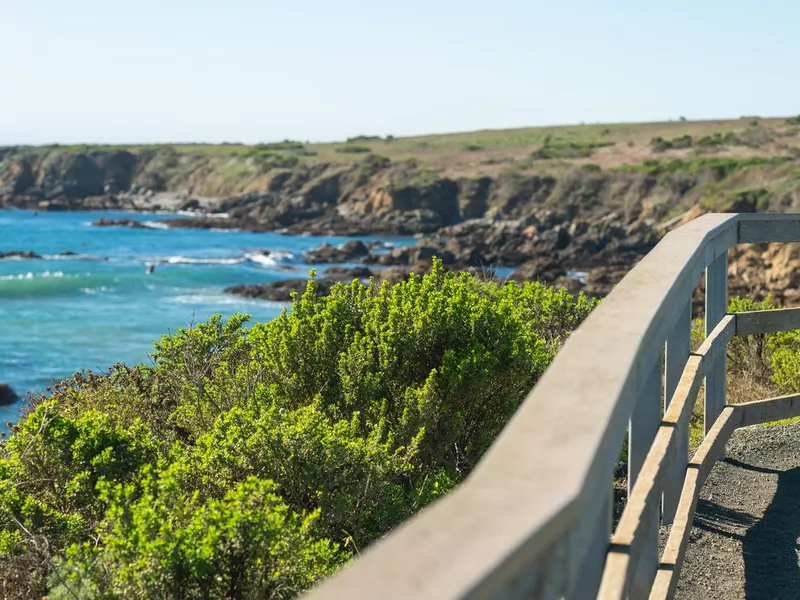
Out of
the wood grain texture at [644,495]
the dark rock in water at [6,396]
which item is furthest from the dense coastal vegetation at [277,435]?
the dark rock in water at [6,396]

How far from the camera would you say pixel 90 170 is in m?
116

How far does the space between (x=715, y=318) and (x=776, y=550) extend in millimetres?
1163

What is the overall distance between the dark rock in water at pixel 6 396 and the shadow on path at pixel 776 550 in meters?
21.1

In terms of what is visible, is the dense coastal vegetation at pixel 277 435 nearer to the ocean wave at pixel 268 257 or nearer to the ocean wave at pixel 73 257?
the ocean wave at pixel 268 257

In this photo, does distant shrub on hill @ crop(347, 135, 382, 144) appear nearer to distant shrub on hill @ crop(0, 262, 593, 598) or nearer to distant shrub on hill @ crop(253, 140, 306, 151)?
distant shrub on hill @ crop(253, 140, 306, 151)

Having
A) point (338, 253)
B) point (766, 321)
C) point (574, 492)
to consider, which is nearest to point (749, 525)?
point (766, 321)

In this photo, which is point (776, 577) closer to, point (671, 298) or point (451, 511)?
point (671, 298)

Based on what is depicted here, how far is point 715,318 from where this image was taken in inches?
194

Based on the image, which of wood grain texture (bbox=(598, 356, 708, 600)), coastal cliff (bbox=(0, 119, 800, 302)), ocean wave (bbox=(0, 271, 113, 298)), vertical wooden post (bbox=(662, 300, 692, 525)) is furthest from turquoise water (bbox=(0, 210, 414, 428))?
wood grain texture (bbox=(598, 356, 708, 600))

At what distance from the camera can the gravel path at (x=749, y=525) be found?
3.86 meters

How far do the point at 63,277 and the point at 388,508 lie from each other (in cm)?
5197

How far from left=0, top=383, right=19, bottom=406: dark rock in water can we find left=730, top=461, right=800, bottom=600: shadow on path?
2115 centimetres

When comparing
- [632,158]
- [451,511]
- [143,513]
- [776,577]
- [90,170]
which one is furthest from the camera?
[90,170]

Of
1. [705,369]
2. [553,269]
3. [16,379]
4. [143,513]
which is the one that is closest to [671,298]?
[705,369]
